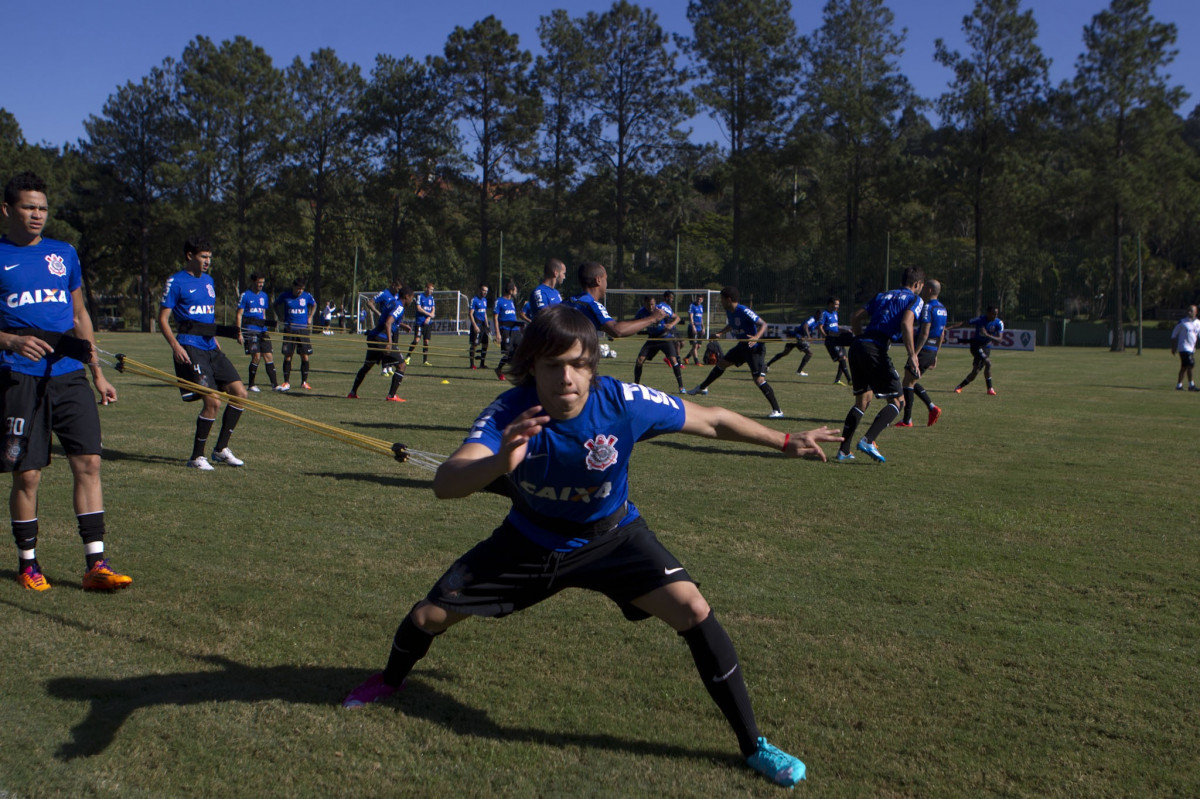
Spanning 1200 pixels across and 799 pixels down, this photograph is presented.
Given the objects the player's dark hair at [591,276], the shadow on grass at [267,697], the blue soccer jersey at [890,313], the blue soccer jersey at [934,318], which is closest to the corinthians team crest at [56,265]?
the shadow on grass at [267,697]

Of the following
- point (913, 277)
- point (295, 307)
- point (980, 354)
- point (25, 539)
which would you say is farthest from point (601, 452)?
point (980, 354)

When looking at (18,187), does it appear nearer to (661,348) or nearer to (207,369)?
(207,369)

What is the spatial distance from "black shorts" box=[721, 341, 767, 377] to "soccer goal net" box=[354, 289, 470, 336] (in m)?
38.0

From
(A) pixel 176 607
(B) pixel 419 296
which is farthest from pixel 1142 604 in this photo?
(B) pixel 419 296

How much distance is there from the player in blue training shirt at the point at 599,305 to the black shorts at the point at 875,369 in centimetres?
266

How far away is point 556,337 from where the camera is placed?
2.99m

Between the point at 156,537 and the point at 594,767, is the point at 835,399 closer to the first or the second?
the point at 156,537

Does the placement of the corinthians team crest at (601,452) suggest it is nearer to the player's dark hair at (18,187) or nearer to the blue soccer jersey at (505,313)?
the player's dark hair at (18,187)

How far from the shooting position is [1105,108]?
150ft

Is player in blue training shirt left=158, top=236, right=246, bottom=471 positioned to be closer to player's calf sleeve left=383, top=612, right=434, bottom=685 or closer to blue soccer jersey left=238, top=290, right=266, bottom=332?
player's calf sleeve left=383, top=612, right=434, bottom=685

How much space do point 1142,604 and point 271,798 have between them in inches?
181

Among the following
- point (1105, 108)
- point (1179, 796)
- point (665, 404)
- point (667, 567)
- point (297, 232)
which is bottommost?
point (1179, 796)

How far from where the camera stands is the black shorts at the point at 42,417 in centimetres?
498

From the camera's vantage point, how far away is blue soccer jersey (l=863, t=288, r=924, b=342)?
418 inches
